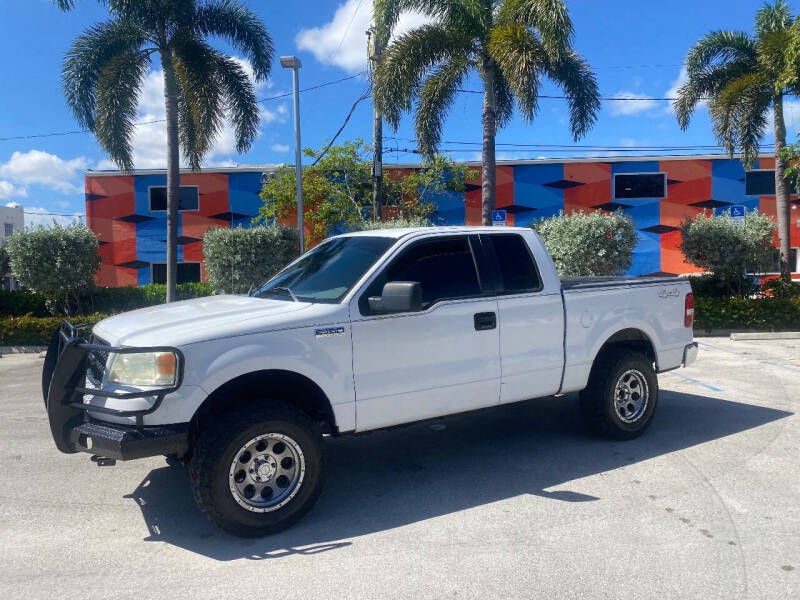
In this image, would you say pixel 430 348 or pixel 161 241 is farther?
pixel 161 241

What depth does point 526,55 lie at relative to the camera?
14484mm

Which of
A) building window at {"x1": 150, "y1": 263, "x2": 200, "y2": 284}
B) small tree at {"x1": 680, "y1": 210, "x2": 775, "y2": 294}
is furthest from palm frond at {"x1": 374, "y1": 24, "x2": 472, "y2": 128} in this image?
building window at {"x1": 150, "y1": 263, "x2": 200, "y2": 284}

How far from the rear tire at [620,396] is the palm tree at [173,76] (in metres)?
11.7

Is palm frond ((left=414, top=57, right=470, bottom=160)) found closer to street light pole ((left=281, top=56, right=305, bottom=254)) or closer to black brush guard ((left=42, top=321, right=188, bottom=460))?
street light pole ((left=281, top=56, right=305, bottom=254))

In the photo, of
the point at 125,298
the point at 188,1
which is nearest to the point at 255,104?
the point at 188,1

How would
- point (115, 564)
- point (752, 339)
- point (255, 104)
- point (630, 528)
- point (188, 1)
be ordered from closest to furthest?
point (115, 564)
point (630, 528)
point (752, 339)
point (188, 1)
point (255, 104)

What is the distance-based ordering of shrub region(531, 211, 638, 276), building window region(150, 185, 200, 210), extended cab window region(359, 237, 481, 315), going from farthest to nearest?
building window region(150, 185, 200, 210), shrub region(531, 211, 638, 276), extended cab window region(359, 237, 481, 315)

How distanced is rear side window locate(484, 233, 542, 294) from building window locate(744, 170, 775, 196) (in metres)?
23.5

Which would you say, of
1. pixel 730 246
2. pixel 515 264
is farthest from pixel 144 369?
pixel 730 246

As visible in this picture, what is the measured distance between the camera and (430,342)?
5.00 metres

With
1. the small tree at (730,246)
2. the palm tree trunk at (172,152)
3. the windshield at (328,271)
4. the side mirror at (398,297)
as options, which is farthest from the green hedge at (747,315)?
the palm tree trunk at (172,152)

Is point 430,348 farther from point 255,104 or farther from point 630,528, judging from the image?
point 255,104

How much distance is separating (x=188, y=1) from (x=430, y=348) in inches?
555

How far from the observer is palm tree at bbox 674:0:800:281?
17.2 m
